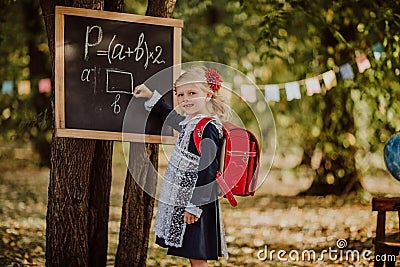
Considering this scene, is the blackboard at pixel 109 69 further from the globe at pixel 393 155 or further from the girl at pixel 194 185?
the globe at pixel 393 155

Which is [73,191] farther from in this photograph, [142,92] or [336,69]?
[336,69]

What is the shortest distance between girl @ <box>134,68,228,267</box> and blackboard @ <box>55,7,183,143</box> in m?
0.46

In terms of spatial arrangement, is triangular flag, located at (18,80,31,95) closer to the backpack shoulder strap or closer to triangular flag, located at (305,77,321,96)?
triangular flag, located at (305,77,321,96)

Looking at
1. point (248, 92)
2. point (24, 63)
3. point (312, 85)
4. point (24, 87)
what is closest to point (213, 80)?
point (248, 92)

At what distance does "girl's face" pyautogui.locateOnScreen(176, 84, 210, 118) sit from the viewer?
194 inches

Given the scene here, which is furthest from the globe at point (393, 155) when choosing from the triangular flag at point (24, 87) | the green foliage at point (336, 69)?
the triangular flag at point (24, 87)

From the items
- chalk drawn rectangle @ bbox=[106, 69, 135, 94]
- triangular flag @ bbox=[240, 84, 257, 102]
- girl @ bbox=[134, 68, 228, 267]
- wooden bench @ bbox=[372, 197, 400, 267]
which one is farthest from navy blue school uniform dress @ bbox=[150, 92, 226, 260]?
triangular flag @ bbox=[240, 84, 257, 102]

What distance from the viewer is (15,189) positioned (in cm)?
1262

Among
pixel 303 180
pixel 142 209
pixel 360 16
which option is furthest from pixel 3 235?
pixel 303 180

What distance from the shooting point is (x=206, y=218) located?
4.84 m

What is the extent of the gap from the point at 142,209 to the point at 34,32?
729 centimetres

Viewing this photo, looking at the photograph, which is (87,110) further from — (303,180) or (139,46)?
(303,180)

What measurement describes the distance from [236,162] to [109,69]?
972mm

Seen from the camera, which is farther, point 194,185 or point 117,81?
point 117,81
